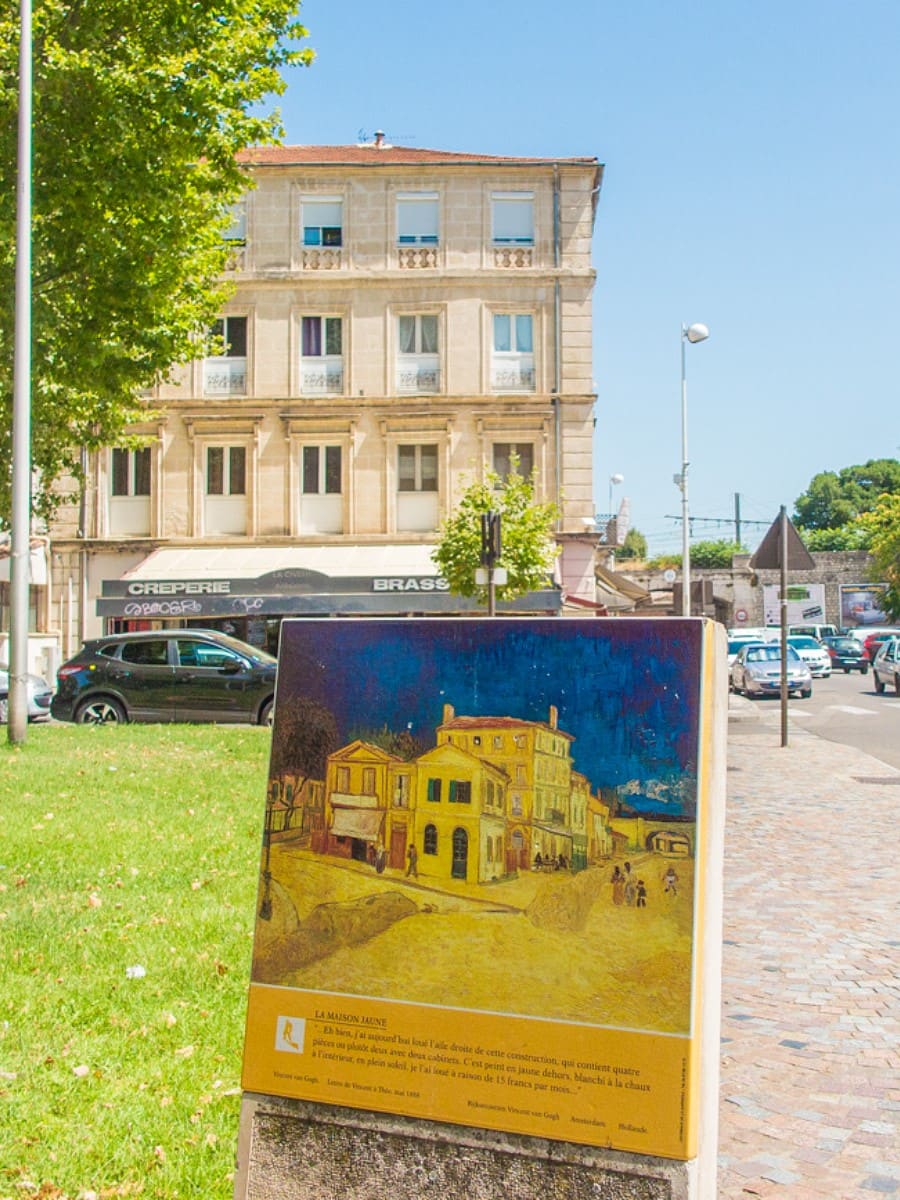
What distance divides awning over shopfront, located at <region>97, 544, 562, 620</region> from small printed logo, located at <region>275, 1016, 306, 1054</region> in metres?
26.0

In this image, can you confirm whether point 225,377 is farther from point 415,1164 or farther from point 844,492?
point 844,492

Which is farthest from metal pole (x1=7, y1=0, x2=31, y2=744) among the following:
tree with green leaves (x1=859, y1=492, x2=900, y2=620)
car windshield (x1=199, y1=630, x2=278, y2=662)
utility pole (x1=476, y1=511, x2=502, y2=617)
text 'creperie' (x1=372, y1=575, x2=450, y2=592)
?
tree with green leaves (x1=859, y1=492, x2=900, y2=620)

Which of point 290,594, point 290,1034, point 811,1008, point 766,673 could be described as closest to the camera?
point 290,1034

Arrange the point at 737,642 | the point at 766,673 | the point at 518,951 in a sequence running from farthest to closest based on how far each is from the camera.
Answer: the point at 737,642
the point at 766,673
the point at 518,951

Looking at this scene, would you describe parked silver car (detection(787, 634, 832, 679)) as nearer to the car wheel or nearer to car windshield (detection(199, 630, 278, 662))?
car windshield (detection(199, 630, 278, 662))

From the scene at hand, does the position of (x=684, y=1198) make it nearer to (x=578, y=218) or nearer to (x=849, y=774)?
(x=849, y=774)

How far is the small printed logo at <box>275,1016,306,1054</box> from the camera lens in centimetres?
262

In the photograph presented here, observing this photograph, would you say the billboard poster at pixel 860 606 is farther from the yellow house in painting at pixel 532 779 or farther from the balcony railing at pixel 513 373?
the yellow house in painting at pixel 532 779

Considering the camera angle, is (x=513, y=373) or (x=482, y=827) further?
(x=513, y=373)

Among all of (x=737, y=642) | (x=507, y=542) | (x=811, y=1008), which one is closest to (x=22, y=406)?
(x=811, y=1008)

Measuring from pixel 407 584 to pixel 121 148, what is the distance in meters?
16.4

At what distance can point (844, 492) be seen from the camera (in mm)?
118500

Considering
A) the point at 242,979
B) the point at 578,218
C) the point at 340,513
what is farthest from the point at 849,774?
the point at 578,218

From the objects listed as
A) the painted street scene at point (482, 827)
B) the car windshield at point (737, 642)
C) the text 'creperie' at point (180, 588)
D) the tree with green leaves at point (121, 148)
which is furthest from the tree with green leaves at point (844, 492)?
the painted street scene at point (482, 827)
